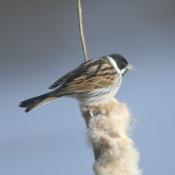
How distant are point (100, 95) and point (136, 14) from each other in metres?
1.20

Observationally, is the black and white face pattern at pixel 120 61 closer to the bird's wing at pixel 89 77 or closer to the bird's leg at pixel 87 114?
the bird's wing at pixel 89 77

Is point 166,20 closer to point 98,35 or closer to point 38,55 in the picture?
point 98,35

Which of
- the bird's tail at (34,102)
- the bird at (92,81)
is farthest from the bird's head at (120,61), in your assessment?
the bird's tail at (34,102)

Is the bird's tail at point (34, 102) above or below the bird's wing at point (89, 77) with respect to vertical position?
below

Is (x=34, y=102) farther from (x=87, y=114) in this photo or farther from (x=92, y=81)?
(x=92, y=81)

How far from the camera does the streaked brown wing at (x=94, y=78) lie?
1756 mm

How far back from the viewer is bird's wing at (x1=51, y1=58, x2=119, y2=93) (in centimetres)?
175

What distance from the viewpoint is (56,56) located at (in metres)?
2.94

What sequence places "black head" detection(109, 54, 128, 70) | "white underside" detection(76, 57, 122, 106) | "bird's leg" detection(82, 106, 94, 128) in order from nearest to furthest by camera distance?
1. "bird's leg" detection(82, 106, 94, 128)
2. "white underside" detection(76, 57, 122, 106)
3. "black head" detection(109, 54, 128, 70)

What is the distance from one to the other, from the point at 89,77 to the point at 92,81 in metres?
0.03

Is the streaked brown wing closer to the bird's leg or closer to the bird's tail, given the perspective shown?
the bird's tail

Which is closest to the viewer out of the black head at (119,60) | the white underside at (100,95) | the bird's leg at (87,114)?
the bird's leg at (87,114)

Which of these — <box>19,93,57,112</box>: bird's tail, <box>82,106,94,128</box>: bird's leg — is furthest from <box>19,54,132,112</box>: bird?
<box>82,106,94,128</box>: bird's leg

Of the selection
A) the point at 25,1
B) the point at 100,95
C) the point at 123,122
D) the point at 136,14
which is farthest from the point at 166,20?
the point at 123,122
